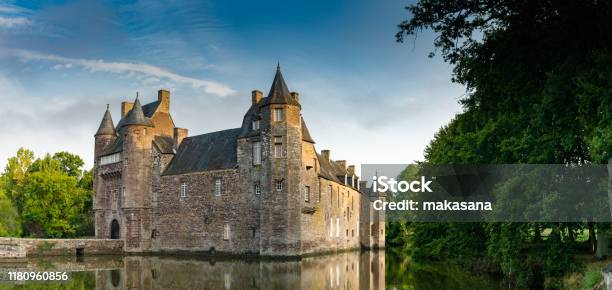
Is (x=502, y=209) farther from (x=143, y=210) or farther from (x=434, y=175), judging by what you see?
(x=143, y=210)

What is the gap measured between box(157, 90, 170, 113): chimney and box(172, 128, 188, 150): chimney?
242 centimetres

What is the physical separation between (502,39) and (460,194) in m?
16.5

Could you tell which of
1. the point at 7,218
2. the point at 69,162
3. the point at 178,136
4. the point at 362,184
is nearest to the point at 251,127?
the point at 178,136

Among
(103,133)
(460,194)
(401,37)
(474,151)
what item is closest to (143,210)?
(103,133)

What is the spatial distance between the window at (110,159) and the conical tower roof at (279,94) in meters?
13.5

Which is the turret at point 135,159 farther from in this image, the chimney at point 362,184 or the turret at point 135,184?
the chimney at point 362,184

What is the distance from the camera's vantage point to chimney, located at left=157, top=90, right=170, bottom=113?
4238cm

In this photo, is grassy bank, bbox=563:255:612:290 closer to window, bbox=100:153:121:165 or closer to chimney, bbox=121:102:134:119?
window, bbox=100:153:121:165

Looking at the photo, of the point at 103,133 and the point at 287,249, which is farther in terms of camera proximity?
the point at 103,133

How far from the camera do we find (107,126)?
4350 centimetres

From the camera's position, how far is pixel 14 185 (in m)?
50.8

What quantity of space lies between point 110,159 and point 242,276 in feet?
76.6

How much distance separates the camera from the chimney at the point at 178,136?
133 feet

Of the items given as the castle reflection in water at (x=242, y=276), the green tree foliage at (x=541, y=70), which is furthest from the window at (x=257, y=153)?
the green tree foliage at (x=541, y=70)
